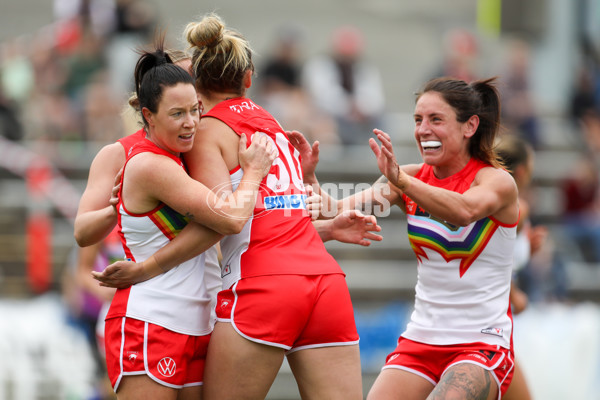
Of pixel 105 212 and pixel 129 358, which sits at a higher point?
pixel 105 212

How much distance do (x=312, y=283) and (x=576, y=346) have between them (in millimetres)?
5704

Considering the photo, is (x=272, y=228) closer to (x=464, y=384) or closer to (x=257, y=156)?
(x=257, y=156)

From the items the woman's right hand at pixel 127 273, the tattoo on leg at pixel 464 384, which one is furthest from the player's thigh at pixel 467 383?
the woman's right hand at pixel 127 273

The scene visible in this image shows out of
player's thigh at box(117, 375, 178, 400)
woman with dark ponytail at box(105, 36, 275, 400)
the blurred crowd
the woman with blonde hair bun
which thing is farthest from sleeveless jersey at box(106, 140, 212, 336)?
the blurred crowd

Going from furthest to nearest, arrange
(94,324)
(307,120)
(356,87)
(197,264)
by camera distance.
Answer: (356,87), (307,120), (94,324), (197,264)

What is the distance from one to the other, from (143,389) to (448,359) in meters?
1.67

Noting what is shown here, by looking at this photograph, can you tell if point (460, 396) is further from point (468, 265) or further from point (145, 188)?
point (145, 188)

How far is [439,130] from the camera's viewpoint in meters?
4.52

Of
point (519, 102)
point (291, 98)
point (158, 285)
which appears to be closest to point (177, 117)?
point (158, 285)

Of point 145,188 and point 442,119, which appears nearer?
point 145,188

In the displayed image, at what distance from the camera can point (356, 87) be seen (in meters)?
12.5

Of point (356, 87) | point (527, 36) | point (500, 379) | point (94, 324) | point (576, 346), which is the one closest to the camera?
point (500, 379)

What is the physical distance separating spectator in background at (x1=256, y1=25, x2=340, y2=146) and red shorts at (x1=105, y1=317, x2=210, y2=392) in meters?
7.83

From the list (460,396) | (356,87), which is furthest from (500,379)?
(356,87)
